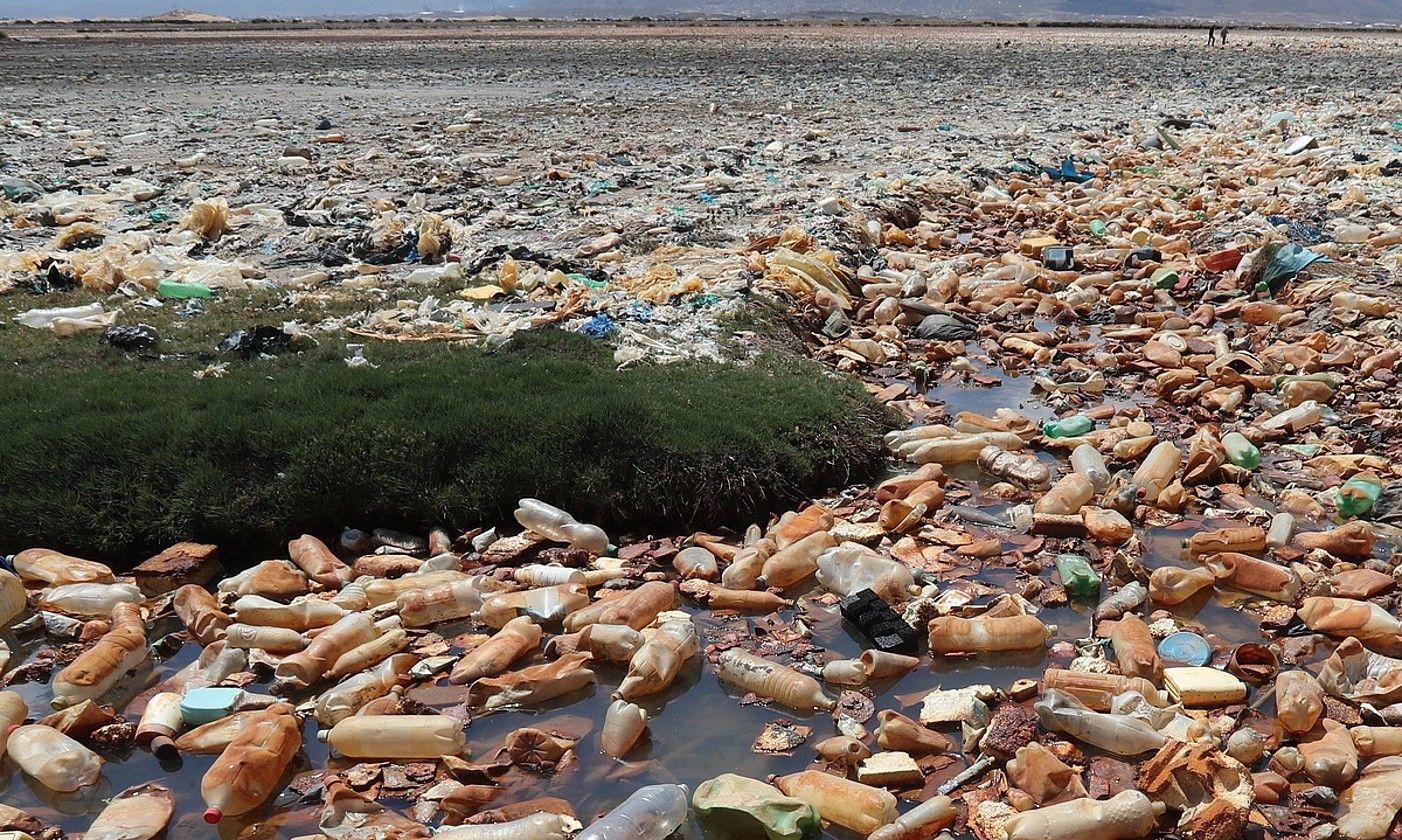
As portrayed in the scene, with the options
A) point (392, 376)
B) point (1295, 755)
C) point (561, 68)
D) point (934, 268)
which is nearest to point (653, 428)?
point (392, 376)

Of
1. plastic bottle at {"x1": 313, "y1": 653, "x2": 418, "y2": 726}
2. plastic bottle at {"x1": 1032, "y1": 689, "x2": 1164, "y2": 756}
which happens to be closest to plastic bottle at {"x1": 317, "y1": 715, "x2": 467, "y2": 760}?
plastic bottle at {"x1": 313, "y1": 653, "x2": 418, "y2": 726}

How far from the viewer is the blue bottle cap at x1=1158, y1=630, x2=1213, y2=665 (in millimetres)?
4371

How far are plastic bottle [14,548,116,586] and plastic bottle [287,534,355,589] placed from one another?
867 millimetres

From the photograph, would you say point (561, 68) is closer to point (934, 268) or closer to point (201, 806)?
point (934, 268)

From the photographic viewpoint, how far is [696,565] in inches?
211

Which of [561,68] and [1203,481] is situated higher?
[561,68]

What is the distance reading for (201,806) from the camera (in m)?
3.77

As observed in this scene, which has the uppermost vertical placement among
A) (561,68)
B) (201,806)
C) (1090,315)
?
(561,68)

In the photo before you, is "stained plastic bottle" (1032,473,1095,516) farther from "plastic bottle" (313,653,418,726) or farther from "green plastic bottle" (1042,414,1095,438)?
"plastic bottle" (313,653,418,726)

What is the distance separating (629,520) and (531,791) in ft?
7.39

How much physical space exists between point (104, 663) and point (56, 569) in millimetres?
1043

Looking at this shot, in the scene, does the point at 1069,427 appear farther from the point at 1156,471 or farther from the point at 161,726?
the point at 161,726

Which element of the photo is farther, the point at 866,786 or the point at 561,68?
the point at 561,68

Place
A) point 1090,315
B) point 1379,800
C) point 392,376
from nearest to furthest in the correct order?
point 1379,800, point 392,376, point 1090,315
